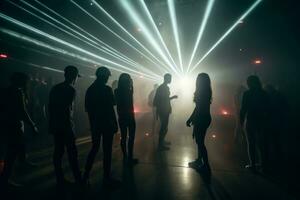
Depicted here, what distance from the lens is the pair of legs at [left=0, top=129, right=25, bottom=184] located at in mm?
3432

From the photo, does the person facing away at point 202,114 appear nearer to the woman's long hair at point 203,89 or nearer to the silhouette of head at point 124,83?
the woman's long hair at point 203,89

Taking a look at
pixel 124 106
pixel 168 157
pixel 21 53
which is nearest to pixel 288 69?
pixel 168 157

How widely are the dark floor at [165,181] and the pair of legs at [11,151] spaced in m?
0.31

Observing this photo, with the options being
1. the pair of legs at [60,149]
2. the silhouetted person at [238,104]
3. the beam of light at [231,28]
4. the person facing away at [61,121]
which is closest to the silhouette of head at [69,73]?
the person facing away at [61,121]

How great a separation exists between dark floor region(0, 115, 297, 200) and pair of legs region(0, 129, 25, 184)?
313mm

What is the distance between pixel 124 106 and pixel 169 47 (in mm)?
19409

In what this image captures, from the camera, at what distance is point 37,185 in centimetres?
359

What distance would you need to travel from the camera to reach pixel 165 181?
12.5ft

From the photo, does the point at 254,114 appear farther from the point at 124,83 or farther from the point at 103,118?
the point at 103,118

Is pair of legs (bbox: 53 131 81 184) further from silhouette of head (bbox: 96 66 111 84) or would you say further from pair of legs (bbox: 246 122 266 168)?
pair of legs (bbox: 246 122 266 168)

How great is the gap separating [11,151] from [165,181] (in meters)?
2.64

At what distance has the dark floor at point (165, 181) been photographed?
323 centimetres

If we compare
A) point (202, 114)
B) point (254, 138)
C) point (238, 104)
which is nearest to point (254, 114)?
point (254, 138)

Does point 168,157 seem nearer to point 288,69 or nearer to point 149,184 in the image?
point 149,184
